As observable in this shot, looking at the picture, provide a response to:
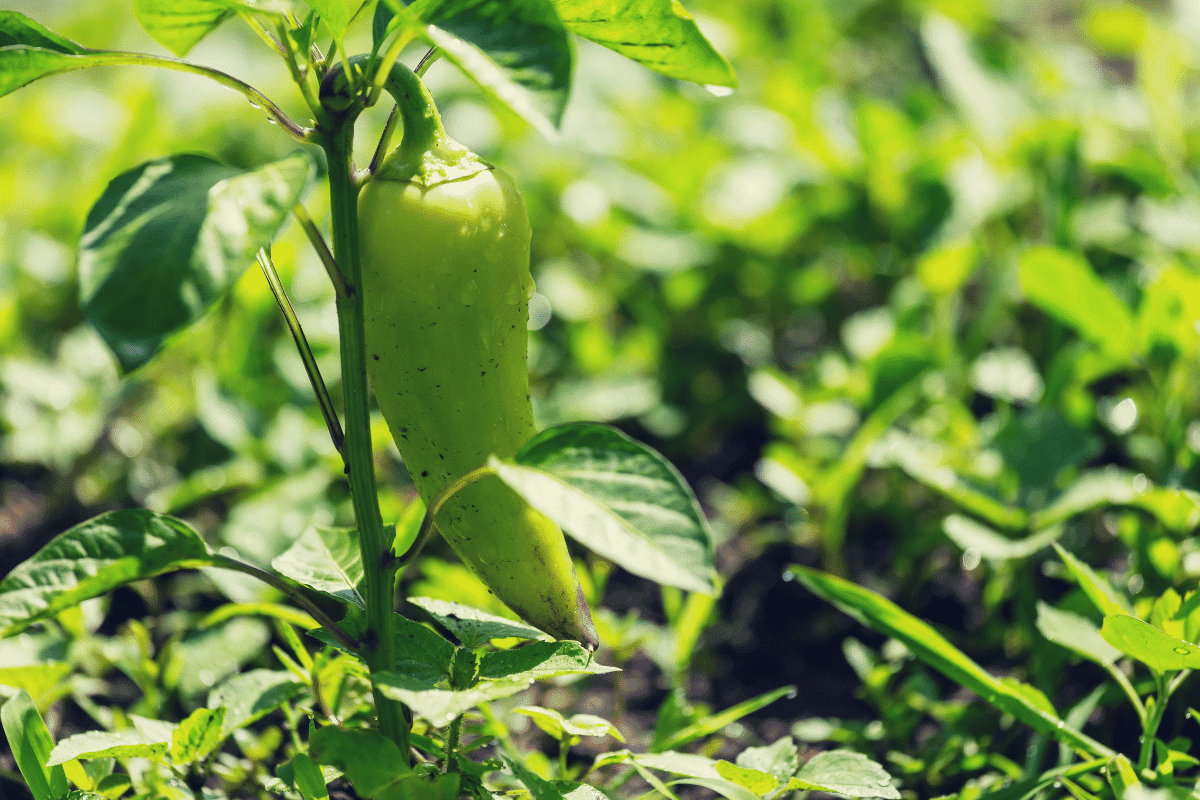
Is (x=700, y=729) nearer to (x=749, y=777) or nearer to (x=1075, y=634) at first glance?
(x=749, y=777)

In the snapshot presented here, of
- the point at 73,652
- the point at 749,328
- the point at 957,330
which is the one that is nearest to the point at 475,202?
the point at 73,652

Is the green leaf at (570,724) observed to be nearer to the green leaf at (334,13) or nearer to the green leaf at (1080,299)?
the green leaf at (334,13)

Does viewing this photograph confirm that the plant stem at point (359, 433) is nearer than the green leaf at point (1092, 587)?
Yes

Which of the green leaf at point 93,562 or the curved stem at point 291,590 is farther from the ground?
the green leaf at point 93,562

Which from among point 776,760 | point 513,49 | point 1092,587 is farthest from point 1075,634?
point 513,49

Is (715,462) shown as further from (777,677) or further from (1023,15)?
(1023,15)

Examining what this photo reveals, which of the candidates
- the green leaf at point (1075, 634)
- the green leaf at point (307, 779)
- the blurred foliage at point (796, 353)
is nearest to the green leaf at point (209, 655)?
the blurred foliage at point (796, 353)

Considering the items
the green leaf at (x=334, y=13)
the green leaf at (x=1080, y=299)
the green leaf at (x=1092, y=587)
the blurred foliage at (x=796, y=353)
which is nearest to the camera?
the green leaf at (x=334, y=13)
